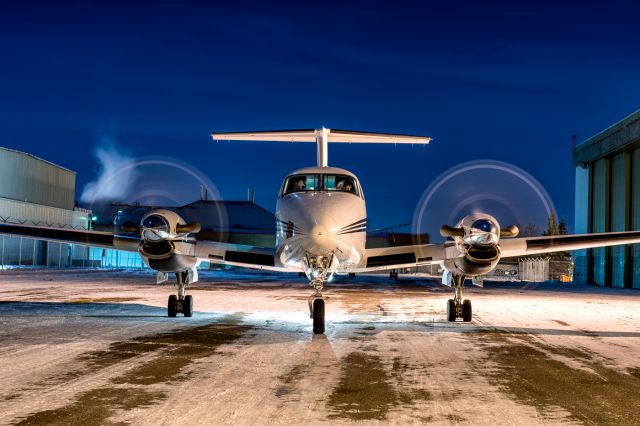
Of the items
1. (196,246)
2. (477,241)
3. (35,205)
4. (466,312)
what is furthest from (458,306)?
(35,205)

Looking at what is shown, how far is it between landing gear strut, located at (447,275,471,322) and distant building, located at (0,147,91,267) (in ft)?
148

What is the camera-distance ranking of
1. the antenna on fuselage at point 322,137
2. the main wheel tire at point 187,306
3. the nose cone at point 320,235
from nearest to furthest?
the nose cone at point 320,235 → the main wheel tire at point 187,306 → the antenna on fuselage at point 322,137

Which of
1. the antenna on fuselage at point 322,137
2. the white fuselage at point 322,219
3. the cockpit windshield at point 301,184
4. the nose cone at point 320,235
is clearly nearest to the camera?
the nose cone at point 320,235

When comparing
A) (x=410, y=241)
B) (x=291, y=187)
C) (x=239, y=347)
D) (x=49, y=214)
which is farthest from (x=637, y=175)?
(x=49, y=214)

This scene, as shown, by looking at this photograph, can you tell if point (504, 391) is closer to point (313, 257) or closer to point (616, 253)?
point (313, 257)

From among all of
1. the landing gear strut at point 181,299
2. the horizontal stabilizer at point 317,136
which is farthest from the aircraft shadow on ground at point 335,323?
the horizontal stabilizer at point 317,136

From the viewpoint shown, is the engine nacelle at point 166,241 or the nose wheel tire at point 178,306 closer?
the engine nacelle at point 166,241

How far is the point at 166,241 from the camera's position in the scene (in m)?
13.6

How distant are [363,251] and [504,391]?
7.16m

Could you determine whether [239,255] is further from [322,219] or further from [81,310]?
[81,310]

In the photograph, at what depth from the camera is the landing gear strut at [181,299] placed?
15258mm

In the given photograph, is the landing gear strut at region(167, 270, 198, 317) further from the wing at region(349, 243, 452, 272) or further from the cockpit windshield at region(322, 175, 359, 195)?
the cockpit windshield at region(322, 175, 359, 195)

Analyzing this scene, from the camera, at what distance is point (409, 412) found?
6145 millimetres

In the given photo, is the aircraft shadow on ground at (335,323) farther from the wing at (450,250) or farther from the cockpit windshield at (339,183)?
the cockpit windshield at (339,183)
